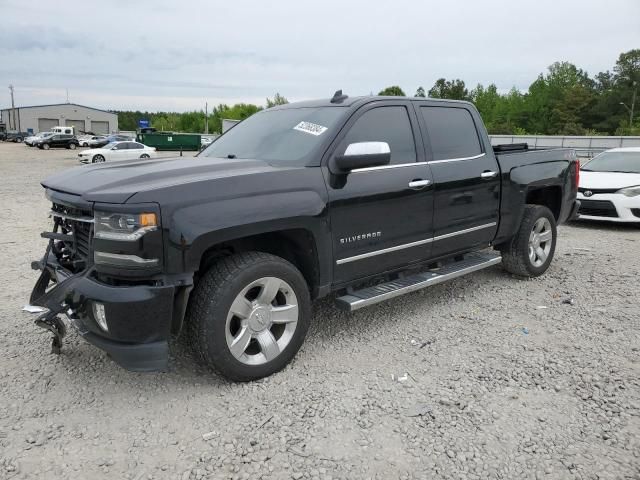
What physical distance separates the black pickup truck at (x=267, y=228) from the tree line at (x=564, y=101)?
51.6 metres

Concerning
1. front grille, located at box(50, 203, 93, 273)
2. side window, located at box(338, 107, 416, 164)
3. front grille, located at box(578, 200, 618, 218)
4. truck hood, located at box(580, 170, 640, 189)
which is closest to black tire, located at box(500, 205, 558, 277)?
side window, located at box(338, 107, 416, 164)

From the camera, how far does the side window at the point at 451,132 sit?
441 centimetres

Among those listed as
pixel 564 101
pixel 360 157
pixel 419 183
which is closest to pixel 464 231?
pixel 419 183

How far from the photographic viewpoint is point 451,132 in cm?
464

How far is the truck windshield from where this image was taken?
12.2 ft

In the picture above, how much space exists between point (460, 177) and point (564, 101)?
7194 centimetres

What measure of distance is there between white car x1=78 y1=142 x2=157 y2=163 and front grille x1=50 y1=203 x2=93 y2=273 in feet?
83.1

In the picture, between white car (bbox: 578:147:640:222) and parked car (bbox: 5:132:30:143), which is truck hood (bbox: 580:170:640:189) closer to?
white car (bbox: 578:147:640:222)

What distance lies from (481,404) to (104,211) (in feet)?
8.16

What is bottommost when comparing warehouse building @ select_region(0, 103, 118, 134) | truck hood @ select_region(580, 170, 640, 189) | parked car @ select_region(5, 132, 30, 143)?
truck hood @ select_region(580, 170, 640, 189)

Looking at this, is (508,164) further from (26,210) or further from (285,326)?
(26,210)

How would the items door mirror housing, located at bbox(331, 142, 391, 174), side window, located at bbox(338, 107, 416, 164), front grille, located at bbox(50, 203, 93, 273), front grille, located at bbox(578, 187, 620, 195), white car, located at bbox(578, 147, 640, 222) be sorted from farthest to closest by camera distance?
front grille, located at bbox(578, 187, 620, 195), white car, located at bbox(578, 147, 640, 222), side window, located at bbox(338, 107, 416, 164), door mirror housing, located at bbox(331, 142, 391, 174), front grille, located at bbox(50, 203, 93, 273)

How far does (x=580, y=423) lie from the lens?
285 centimetres

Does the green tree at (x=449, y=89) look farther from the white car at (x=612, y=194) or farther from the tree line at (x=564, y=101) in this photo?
the white car at (x=612, y=194)
